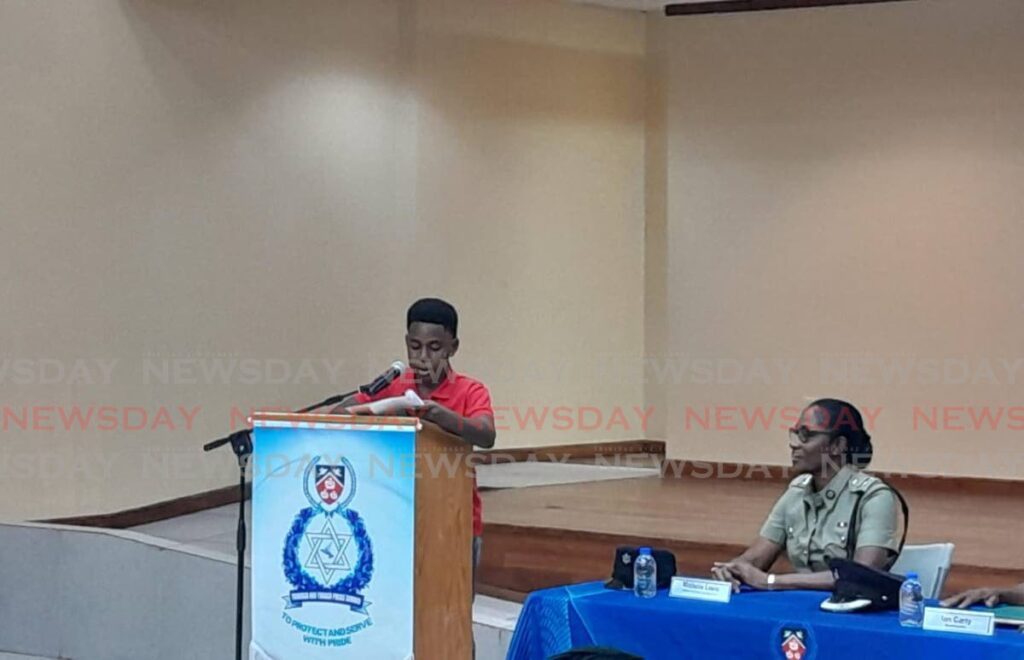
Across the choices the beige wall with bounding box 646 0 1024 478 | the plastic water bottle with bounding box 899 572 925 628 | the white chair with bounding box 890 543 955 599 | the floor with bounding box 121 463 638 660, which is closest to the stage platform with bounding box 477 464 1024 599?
the floor with bounding box 121 463 638 660

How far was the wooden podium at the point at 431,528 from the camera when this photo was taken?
2.86 metres

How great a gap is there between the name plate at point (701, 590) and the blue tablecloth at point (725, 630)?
0.04 m

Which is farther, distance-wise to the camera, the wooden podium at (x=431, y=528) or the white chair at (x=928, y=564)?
the white chair at (x=928, y=564)

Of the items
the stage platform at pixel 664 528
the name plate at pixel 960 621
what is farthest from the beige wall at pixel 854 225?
the name plate at pixel 960 621

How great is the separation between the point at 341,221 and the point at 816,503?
13.1 feet

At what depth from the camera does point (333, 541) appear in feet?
9.46

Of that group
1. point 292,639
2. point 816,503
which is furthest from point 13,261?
point 816,503

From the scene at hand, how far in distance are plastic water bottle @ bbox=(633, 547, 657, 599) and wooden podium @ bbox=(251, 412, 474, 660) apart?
42cm

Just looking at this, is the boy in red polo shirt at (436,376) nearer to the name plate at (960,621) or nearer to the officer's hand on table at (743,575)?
the officer's hand on table at (743,575)

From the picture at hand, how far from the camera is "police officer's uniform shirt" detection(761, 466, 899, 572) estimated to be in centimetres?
317

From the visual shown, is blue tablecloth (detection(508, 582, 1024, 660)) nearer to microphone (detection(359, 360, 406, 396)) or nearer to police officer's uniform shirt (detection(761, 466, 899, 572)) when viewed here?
police officer's uniform shirt (detection(761, 466, 899, 572))

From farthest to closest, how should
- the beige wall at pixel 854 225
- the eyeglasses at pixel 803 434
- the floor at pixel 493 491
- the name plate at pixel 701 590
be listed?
the beige wall at pixel 854 225
the floor at pixel 493 491
the eyeglasses at pixel 803 434
the name plate at pixel 701 590

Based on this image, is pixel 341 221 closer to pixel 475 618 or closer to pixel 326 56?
pixel 326 56

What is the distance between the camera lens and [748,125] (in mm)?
7191
